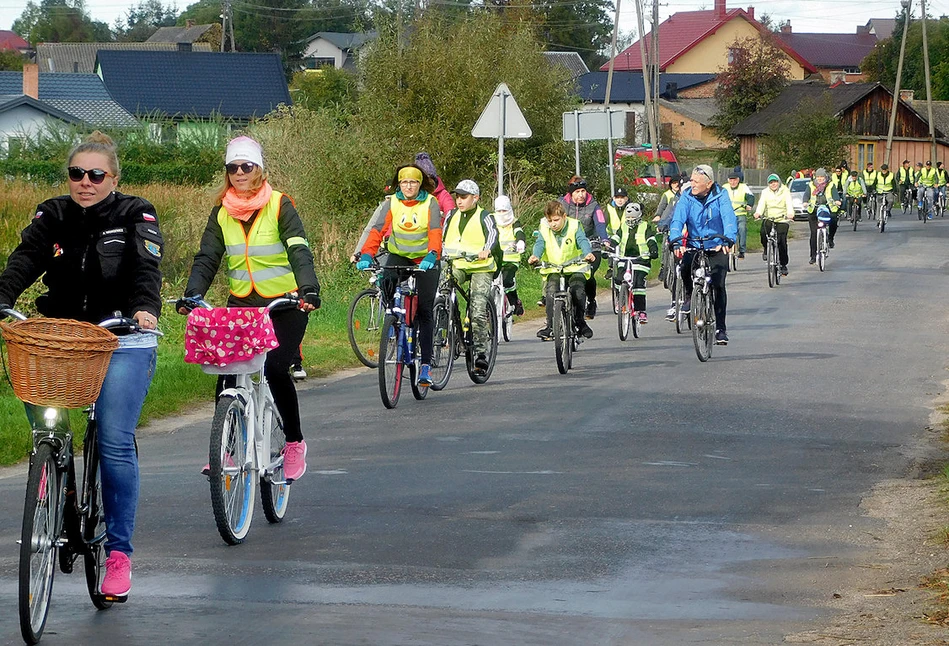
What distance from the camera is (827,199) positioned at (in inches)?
1248

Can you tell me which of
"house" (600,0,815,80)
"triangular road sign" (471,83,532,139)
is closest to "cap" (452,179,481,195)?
"triangular road sign" (471,83,532,139)

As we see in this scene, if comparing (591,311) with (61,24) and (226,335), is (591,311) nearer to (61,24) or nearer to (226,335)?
(226,335)

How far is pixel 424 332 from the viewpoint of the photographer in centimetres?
1283

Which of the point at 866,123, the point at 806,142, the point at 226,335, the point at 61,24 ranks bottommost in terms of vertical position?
the point at 226,335

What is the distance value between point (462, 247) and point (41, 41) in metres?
148

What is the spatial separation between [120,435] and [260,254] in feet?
7.18

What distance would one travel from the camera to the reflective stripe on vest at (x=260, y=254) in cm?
800

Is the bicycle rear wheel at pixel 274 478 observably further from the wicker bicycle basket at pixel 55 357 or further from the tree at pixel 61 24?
the tree at pixel 61 24

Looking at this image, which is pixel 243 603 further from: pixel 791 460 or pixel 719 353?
pixel 719 353

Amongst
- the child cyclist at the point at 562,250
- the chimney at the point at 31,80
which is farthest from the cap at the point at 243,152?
the chimney at the point at 31,80

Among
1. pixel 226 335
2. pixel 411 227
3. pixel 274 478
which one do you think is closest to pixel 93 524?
pixel 226 335

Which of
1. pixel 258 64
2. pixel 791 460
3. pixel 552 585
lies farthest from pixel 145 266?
pixel 258 64

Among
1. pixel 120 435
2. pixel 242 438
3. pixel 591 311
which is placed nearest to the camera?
pixel 120 435

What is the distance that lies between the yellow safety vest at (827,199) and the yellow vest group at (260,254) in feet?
77.5
